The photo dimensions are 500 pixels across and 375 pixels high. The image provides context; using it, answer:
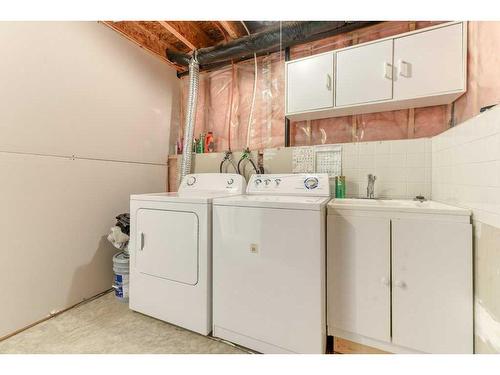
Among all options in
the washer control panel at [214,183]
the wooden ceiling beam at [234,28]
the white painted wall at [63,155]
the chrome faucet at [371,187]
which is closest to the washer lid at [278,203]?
the washer control panel at [214,183]

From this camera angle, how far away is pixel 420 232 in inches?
50.1

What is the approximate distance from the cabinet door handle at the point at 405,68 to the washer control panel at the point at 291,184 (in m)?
0.89

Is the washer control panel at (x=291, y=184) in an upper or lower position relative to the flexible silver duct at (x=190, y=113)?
lower

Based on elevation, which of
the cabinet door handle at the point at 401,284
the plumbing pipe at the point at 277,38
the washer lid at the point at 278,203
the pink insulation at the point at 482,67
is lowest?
the cabinet door handle at the point at 401,284

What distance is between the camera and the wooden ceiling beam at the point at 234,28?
2.24 meters

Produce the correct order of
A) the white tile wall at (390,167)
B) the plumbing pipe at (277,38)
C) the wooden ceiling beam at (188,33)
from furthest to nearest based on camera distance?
the wooden ceiling beam at (188,33)
the plumbing pipe at (277,38)
the white tile wall at (390,167)

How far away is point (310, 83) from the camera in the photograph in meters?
1.98

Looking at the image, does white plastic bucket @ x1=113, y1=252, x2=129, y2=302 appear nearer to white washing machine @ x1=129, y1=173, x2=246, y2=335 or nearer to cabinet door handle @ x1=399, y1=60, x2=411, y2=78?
white washing machine @ x1=129, y1=173, x2=246, y2=335

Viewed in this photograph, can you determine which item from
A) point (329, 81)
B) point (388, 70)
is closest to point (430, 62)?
point (388, 70)

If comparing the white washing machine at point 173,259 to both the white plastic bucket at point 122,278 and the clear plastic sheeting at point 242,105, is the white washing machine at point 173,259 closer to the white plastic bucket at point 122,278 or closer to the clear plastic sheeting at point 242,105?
Answer: the white plastic bucket at point 122,278

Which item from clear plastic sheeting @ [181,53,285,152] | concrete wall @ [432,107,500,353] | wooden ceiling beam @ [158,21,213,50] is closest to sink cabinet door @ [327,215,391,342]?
concrete wall @ [432,107,500,353]

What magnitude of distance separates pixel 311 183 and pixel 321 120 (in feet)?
2.55

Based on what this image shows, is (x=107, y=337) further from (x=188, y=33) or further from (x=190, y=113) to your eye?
(x=188, y=33)

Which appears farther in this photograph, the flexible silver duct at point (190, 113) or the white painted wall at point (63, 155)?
the flexible silver duct at point (190, 113)
